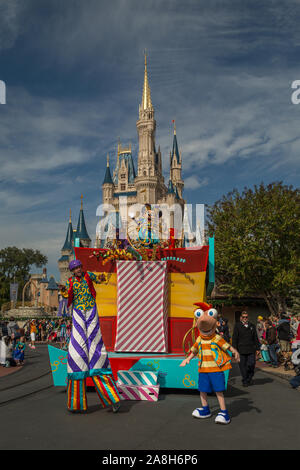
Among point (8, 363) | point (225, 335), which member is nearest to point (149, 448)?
point (8, 363)

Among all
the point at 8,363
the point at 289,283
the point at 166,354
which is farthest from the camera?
the point at 289,283

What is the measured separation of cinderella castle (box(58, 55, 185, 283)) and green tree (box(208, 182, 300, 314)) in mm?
69113

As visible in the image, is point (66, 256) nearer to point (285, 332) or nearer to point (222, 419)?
point (285, 332)

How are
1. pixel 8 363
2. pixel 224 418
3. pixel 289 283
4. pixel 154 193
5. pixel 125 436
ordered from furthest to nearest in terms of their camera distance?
1. pixel 154 193
2. pixel 289 283
3. pixel 8 363
4. pixel 224 418
5. pixel 125 436

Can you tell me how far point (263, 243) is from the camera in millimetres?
23109

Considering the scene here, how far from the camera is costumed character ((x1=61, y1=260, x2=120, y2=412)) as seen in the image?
618 centimetres

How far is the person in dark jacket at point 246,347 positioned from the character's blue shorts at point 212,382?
3.78 metres

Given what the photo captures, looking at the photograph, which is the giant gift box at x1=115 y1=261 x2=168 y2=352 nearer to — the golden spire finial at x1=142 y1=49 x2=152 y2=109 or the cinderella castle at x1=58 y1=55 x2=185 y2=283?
the cinderella castle at x1=58 y1=55 x2=185 y2=283

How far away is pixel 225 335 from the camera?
17234 millimetres

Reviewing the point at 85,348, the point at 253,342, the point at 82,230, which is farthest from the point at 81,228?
the point at 85,348

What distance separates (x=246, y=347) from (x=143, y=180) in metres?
90.9

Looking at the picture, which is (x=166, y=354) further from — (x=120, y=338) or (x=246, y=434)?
(x=246, y=434)

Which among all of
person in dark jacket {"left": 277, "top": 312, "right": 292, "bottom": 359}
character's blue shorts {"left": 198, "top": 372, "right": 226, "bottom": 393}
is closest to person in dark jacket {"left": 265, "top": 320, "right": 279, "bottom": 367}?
person in dark jacket {"left": 277, "top": 312, "right": 292, "bottom": 359}

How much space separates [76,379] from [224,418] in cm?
228
